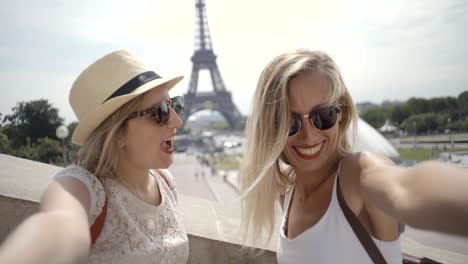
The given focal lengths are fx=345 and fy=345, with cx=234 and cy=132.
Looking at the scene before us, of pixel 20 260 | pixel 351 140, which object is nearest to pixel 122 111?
pixel 20 260

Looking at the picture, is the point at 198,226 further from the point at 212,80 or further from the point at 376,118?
the point at 212,80

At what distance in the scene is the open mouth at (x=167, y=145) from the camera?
165 centimetres

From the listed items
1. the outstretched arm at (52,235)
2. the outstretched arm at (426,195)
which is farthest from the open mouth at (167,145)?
the outstretched arm at (426,195)

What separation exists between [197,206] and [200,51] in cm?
5722

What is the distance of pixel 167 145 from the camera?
1.68 metres

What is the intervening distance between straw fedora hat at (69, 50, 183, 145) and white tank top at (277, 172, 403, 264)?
898 millimetres

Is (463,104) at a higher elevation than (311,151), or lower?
lower

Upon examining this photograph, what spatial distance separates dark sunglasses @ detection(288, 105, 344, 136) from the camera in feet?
4.99

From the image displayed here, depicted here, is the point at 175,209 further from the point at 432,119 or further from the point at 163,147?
the point at 432,119

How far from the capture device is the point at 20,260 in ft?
2.65

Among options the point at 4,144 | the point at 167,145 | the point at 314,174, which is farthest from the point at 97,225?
the point at 4,144

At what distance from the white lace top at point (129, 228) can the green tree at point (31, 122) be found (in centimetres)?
415

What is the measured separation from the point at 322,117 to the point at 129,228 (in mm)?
939

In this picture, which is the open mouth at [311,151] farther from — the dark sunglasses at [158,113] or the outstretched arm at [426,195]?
the dark sunglasses at [158,113]
